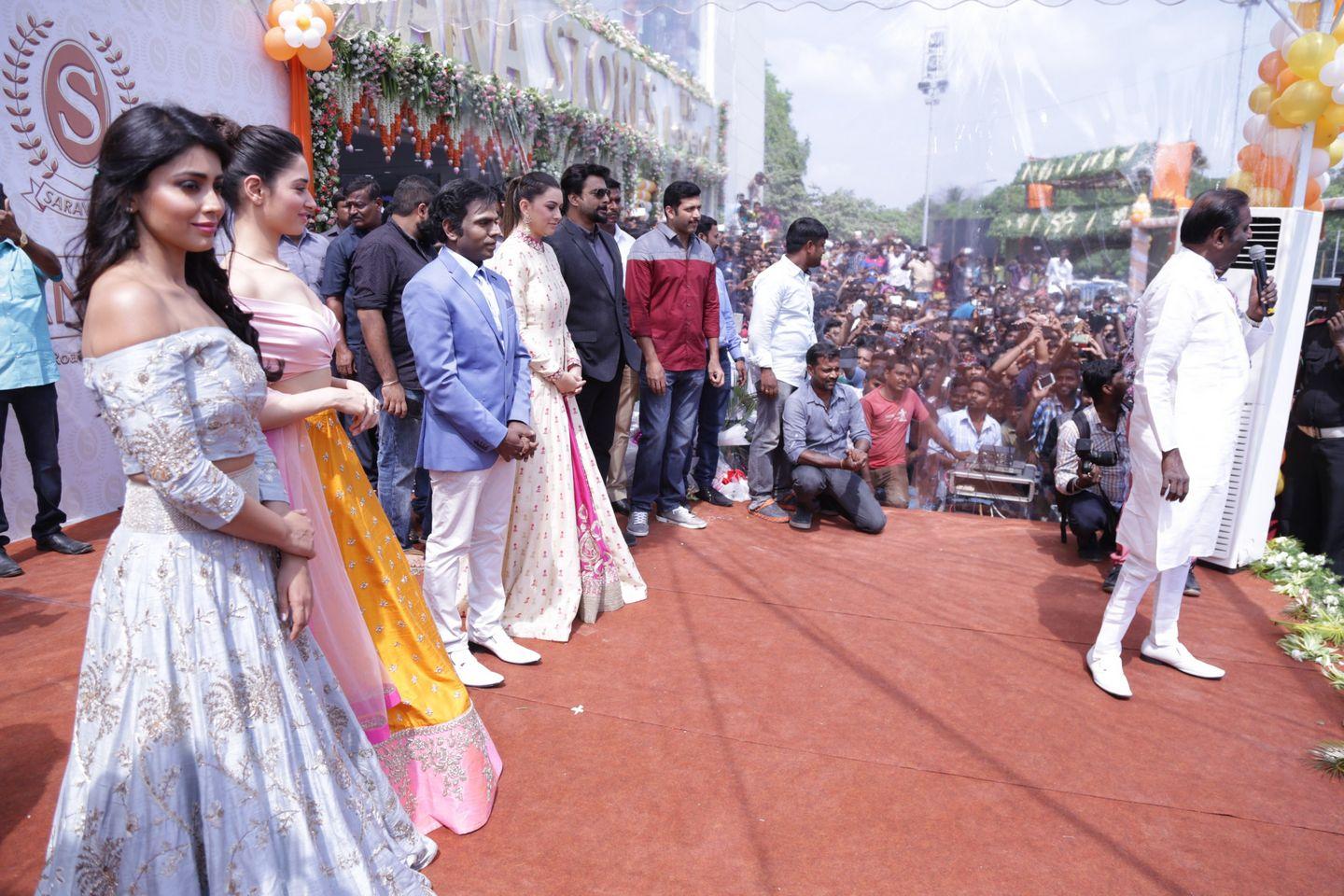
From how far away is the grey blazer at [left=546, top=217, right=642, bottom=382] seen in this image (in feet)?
14.1

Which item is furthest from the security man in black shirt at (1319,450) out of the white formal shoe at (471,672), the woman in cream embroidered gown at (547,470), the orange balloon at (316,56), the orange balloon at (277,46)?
the orange balloon at (277,46)

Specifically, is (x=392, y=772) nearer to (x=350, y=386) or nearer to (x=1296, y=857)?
(x=350, y=386)

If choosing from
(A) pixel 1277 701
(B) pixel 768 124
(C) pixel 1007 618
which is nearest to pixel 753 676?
Result: (C) pixel 1007 618

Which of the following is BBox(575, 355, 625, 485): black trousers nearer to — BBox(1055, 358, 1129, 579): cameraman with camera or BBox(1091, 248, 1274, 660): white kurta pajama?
BBox(1091, 248, 1274, 660): white kurta pajama

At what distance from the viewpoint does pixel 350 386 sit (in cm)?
228

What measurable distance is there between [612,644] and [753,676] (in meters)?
0.62

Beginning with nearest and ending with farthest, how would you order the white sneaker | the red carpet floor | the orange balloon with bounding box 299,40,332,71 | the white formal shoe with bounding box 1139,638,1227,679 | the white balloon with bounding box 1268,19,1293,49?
1. the red carpet floor
2. the white formal shoe with bounding box 1139,638,1227,679
3. the white balloon with bounding box 1268,19,1293,49
4. the white sneaker
5. the orange balloon with bounding box 299,40,332,71

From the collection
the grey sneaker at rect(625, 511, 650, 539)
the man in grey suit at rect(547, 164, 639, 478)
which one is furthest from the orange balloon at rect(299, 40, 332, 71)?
the grey sneaker at rect(625, 511, 650, 539)

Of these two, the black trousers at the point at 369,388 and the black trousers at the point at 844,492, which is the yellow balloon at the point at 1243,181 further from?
the black trousers at the point at 369,388

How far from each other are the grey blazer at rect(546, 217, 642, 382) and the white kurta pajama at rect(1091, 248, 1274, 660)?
2.34 meters

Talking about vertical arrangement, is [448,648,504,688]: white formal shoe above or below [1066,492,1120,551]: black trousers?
below

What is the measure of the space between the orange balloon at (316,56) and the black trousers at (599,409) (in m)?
3.34

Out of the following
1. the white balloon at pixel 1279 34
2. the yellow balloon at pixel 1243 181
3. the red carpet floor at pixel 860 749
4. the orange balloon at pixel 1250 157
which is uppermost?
the white balloon at pixel 1279 34

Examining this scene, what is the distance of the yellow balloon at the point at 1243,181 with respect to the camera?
17.0 ft
